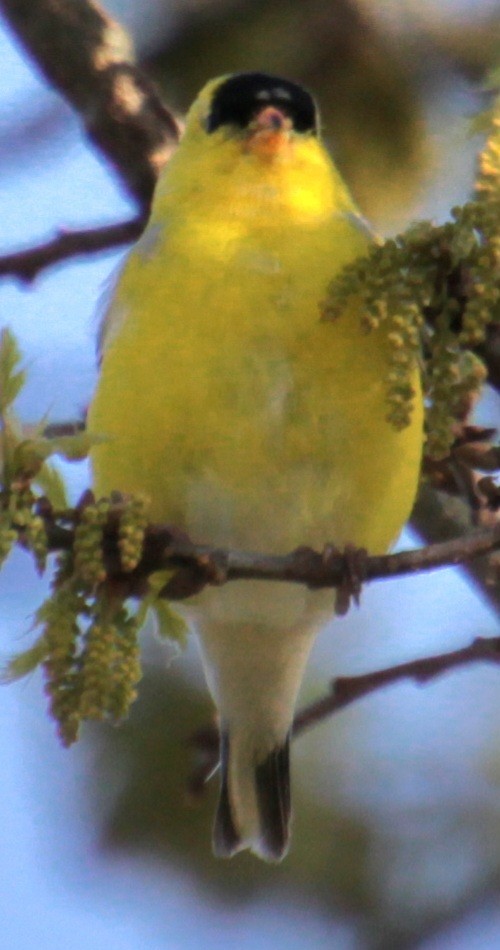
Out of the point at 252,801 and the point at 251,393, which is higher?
the point at 251,393

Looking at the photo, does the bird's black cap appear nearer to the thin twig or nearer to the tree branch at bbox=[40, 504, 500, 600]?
the tree branch at bbox=[40, 504, 500, 600]

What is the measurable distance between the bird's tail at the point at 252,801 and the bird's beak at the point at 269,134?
1.36 meters

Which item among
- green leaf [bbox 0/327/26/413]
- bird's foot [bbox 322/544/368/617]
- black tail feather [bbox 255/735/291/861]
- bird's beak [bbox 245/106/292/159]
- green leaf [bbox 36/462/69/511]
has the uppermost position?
green leaf [bbox 0/327/26/413]

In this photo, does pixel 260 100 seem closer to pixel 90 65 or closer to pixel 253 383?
pixel 90 65

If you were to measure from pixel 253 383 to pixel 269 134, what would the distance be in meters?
0.84

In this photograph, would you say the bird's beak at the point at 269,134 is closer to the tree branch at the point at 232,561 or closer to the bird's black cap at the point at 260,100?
the bird's black cap at the point at 260,100

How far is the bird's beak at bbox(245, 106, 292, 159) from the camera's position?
3.21 metres

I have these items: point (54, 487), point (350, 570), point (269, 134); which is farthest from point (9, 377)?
point (269, 134)

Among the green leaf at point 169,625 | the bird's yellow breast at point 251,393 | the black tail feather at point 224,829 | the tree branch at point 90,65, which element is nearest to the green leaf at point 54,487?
the bird's yellow breast at point 251,393

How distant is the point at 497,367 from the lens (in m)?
2.36

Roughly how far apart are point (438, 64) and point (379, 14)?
19 cm

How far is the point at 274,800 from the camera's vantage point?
3.41 metres

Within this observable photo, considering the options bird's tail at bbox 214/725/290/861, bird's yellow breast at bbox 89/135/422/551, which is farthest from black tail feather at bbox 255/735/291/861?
bird's yellow breast at bbox 89/135/422/551

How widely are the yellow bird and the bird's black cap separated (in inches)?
1.2
